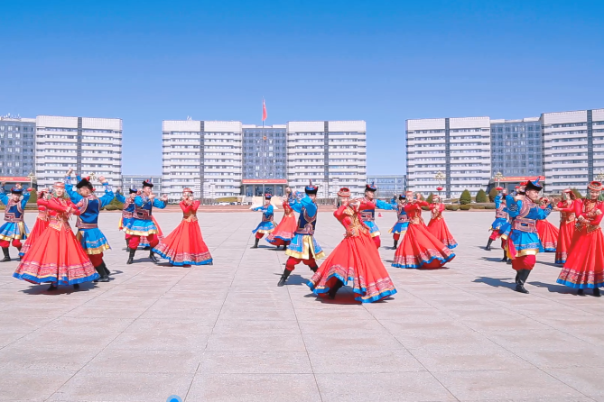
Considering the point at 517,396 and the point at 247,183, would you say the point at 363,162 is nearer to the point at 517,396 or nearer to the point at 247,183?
the point at 247,183

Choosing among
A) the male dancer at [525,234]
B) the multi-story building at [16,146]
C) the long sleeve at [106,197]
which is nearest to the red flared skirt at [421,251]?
the male dancer at [525,234]

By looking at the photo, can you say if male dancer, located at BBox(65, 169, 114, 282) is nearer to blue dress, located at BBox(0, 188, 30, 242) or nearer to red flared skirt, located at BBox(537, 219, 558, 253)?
blue dress, located at BBox(0, 188, 30, 242)

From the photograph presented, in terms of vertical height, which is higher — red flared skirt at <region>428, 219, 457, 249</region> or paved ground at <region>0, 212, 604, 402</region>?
red flared skirt at <region>428, 219, 457, 249</region>

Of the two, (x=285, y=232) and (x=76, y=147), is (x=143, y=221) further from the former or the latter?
(x=76, y=147)

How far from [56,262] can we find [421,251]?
7.17 metres

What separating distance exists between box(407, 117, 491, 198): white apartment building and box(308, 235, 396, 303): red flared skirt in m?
109

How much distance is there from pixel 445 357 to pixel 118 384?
2.93 meters

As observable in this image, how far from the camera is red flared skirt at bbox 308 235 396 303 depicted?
678 cm

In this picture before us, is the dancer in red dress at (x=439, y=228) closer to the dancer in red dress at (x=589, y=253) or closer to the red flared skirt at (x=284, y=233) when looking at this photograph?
the red flared skirt at (x=284, y=233)

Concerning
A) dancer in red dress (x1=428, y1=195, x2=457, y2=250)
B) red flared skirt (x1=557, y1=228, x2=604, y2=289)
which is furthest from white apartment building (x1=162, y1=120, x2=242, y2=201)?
red flared skirt (x1=557, y1=228, x2=604, y2=289)

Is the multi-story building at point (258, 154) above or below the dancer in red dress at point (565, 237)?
above

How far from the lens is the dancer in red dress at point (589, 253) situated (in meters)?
7.61

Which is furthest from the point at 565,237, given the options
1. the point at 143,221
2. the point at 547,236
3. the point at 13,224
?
the point at 13,224

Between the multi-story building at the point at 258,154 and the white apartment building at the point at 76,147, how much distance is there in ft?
39.2
